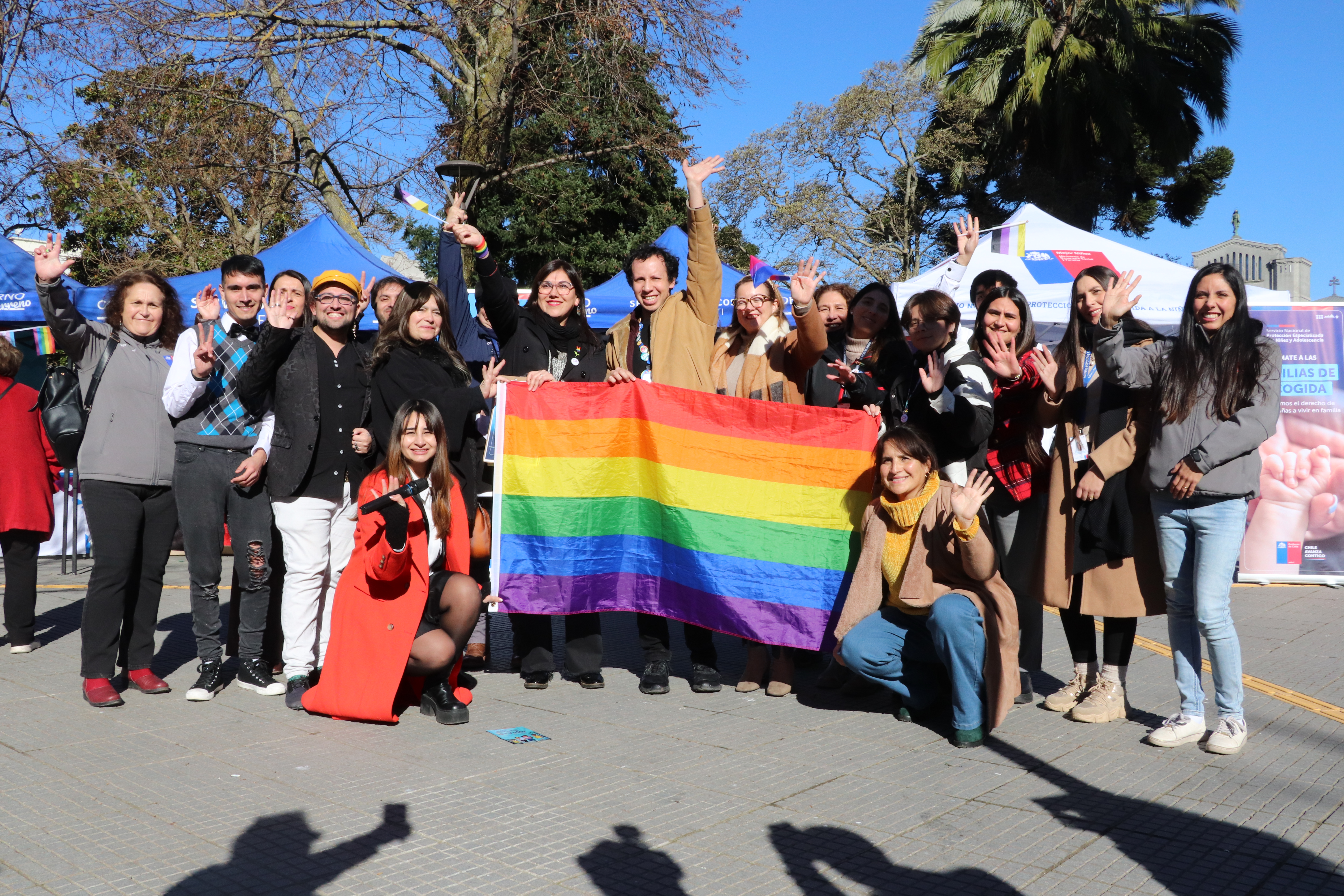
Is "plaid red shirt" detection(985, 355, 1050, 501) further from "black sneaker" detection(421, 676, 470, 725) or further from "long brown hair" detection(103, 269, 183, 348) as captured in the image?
"long brown hair" detection(103, 269, 183, 348)

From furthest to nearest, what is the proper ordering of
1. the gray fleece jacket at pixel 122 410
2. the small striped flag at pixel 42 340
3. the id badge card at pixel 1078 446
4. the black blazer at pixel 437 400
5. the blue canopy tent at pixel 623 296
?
the blue canopy tent at pixel 623 296, the small striped flag at pixel 42 340, the black blazer at pixel 437 400, the gray fleece jacket at pixel 122 410, the id badge card at pixel 1078 446

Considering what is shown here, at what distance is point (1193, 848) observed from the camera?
3326 mm

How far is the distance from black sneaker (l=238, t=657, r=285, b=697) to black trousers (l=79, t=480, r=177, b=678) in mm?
490

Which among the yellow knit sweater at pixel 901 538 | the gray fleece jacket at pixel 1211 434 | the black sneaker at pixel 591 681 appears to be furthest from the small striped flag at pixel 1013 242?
the black sneaker at pixel 591 681

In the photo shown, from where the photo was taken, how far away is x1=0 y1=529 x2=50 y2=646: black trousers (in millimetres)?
6312

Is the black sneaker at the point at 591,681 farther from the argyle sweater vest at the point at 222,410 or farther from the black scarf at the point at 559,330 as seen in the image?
the argyle sweater vest at the point at 222,410

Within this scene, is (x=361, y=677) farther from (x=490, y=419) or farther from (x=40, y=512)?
(x=40, y=512)

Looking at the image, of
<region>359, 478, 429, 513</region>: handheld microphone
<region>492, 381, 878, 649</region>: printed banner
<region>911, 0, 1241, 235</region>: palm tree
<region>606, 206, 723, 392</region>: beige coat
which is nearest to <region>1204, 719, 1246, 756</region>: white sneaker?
<region>492, 381, 878, 649</region>: printed banner

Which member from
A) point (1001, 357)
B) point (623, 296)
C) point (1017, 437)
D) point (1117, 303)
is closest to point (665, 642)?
point (1017, 437)

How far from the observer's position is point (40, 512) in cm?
657

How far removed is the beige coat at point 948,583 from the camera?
4473 millimetres

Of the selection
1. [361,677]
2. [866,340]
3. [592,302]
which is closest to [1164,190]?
[592,302]

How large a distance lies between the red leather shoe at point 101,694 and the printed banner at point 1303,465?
8.96 metres

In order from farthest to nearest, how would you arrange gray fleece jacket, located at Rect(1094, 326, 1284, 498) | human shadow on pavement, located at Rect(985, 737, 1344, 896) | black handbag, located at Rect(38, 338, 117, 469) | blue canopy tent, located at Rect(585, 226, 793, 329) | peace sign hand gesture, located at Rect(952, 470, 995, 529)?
blue canopy tent, located at Rect(585, 226, 793, 329)
black handbag, located at Rect(38, 338, 117, 469)
peace sign hand gesture, located at Rect(952, 470, 995, 529)
gray fleece jacket, located at Rect(1094, 326, 1284, 498)
human shadow on pavement, located at Rect(985, 737, 1344, 896)
